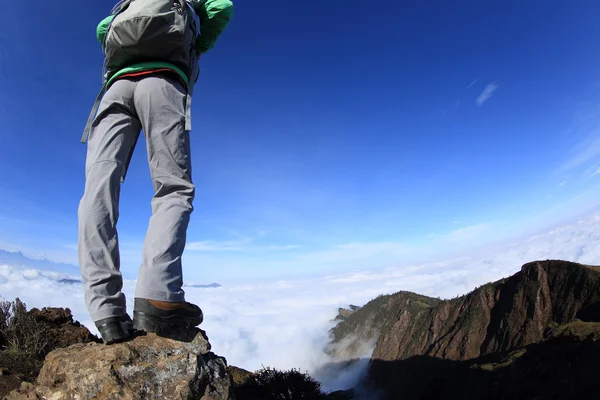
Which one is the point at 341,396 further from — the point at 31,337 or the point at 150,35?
the point at 150,35

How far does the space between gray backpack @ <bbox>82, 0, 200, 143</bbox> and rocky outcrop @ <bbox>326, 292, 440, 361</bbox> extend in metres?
38.6

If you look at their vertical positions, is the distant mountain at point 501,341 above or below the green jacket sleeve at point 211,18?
below

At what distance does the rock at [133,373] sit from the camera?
7.91ft

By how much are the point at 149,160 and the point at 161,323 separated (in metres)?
1.30

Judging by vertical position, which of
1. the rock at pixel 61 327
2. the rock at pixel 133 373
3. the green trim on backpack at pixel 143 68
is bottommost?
the rock at pixel 133 373

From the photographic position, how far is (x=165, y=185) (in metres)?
2.67

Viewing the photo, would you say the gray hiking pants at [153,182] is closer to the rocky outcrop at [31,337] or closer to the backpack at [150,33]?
the backpack at [150,33]

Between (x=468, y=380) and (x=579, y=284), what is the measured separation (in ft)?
40.7

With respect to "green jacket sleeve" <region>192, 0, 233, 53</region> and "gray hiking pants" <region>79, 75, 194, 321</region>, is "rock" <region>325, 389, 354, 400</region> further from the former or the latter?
"green jacket sleeve" <region>192, 0, 233, 53</region>

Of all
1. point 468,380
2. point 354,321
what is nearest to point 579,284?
point 468,380

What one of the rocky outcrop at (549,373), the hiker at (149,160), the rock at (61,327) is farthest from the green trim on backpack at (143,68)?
the rocky outcrop at (549,373)

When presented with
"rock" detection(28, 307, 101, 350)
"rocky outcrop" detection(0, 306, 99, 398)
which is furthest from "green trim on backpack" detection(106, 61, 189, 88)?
"rock" detection(28, 307, 101, 350)

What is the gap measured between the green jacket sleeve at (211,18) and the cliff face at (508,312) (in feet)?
45.5

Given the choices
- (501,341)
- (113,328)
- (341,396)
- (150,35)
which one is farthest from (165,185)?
(501,341)
